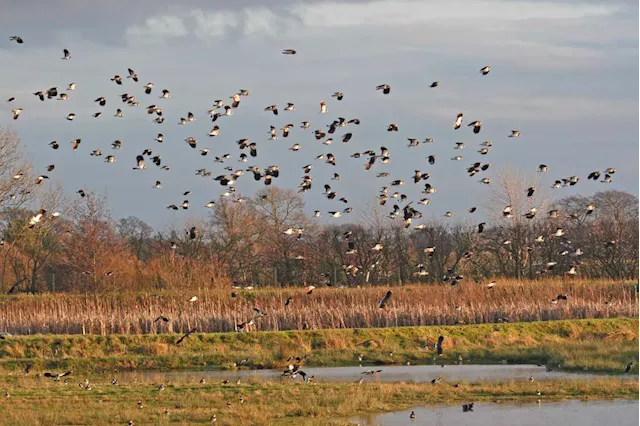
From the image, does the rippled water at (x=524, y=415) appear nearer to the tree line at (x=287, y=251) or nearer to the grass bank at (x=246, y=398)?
the grass bank at (x=246, y=398)

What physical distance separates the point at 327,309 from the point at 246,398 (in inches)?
760

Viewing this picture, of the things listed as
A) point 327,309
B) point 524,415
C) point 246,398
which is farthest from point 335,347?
point 524,415

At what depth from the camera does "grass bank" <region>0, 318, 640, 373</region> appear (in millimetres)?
33219

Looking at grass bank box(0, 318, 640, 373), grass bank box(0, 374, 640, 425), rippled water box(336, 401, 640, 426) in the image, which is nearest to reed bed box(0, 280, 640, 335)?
grass bank box(0, 318, 640, 373)

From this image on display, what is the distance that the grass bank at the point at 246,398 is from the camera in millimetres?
20078

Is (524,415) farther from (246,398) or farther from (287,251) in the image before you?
(287,251)

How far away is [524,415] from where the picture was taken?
21.5 meters

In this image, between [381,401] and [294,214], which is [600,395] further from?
[294,214]

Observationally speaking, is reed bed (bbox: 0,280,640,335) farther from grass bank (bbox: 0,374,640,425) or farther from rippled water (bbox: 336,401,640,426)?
rippled water (bbox: 336,401,640,426)

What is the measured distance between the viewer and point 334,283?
61219 mm

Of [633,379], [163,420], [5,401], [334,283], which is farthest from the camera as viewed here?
[334,283]

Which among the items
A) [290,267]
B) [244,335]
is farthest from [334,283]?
[244,335]

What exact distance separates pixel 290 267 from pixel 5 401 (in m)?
46.6

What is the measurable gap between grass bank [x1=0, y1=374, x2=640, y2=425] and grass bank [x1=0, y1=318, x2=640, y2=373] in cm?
624
